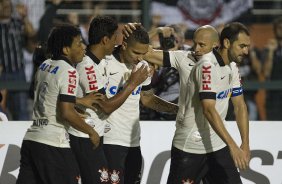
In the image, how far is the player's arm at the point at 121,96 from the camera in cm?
701

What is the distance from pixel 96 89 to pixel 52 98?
0.54m

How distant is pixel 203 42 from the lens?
23.6 ft

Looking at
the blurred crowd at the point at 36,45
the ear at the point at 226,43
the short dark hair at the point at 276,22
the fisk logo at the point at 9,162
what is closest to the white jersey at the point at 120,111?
the ear at the point at 226,43

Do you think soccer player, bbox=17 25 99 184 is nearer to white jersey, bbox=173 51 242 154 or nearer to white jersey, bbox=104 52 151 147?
white jersey, bbox=104 52 151 147

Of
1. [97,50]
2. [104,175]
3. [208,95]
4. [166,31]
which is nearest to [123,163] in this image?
[104,175]

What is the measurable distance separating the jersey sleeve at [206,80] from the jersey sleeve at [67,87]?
→ 1.02 meters

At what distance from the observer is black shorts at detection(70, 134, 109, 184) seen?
23.2 feet

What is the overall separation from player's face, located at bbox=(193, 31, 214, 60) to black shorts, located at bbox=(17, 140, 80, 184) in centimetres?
140

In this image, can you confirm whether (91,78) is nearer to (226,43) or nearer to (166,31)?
(226,43)

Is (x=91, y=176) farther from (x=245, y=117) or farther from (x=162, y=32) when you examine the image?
(x=162, y=32)

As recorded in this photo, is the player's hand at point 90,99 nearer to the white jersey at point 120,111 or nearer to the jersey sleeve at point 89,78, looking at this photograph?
the jersey sleeve at point 89,78

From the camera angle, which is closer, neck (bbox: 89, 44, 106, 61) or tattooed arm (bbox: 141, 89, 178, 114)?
neck (bbox: 89, 44, 106, 61)

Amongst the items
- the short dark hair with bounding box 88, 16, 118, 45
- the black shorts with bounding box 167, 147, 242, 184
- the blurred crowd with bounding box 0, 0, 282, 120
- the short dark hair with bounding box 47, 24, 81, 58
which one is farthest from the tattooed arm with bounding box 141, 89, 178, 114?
the blurred crowd with bounding box 0, 0, 282, 120

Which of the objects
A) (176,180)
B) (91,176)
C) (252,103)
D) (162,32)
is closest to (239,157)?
(176,180)
